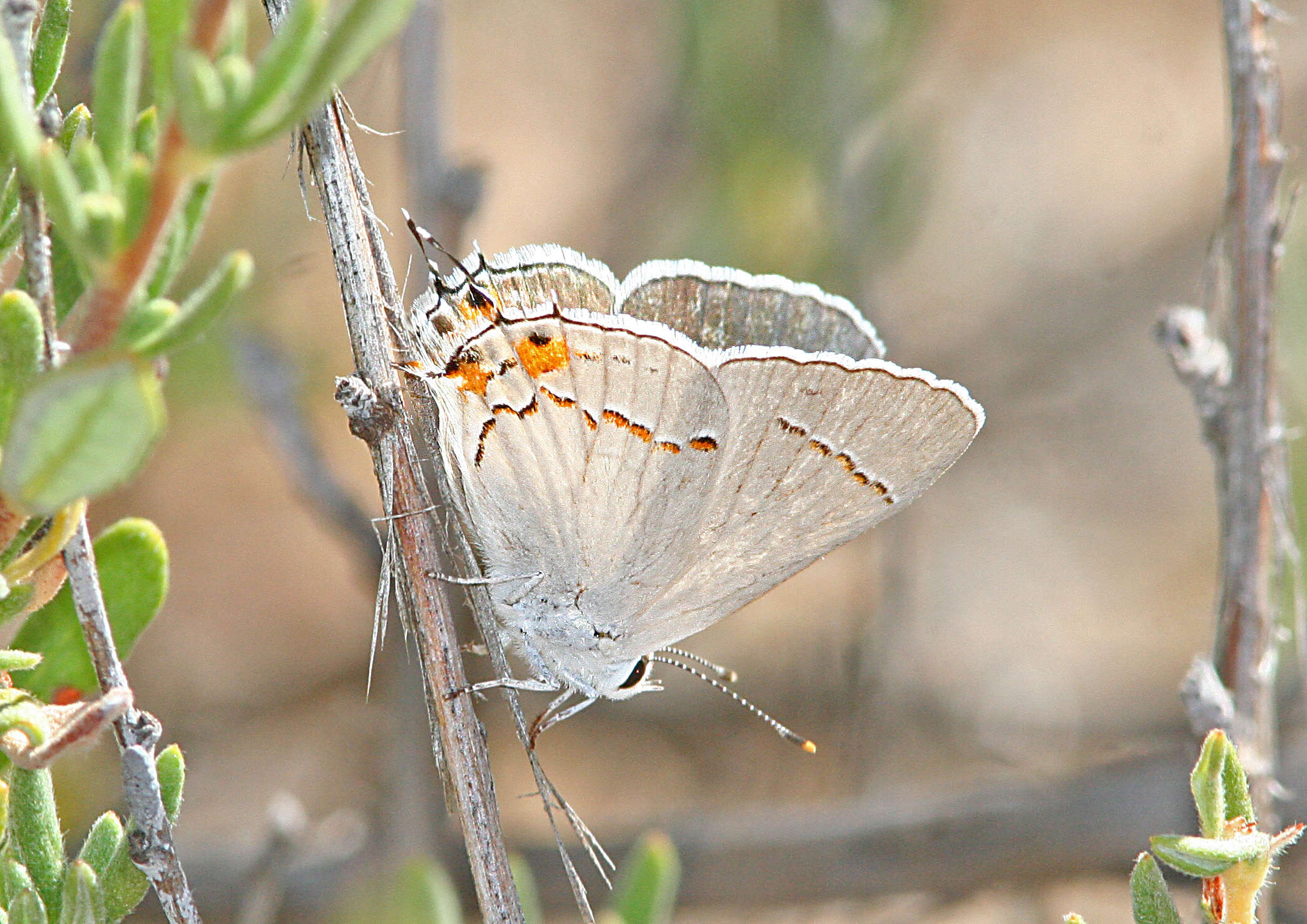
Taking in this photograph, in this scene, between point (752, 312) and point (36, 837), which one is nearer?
point (36, 837)

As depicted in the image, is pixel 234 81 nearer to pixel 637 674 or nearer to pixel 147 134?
pixel 147 134

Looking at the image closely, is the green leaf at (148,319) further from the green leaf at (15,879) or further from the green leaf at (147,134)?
the green leaf at (15,879)

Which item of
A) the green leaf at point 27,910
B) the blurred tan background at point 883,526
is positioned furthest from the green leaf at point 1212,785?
the blurred tan background at point 883,526

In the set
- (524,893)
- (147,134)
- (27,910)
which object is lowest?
(27,910)

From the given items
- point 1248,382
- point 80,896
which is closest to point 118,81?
point 80,896

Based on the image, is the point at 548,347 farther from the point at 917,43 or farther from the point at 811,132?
the point at 917,43

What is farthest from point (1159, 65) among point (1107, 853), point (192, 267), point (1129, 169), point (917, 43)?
A: point (192, 267)
